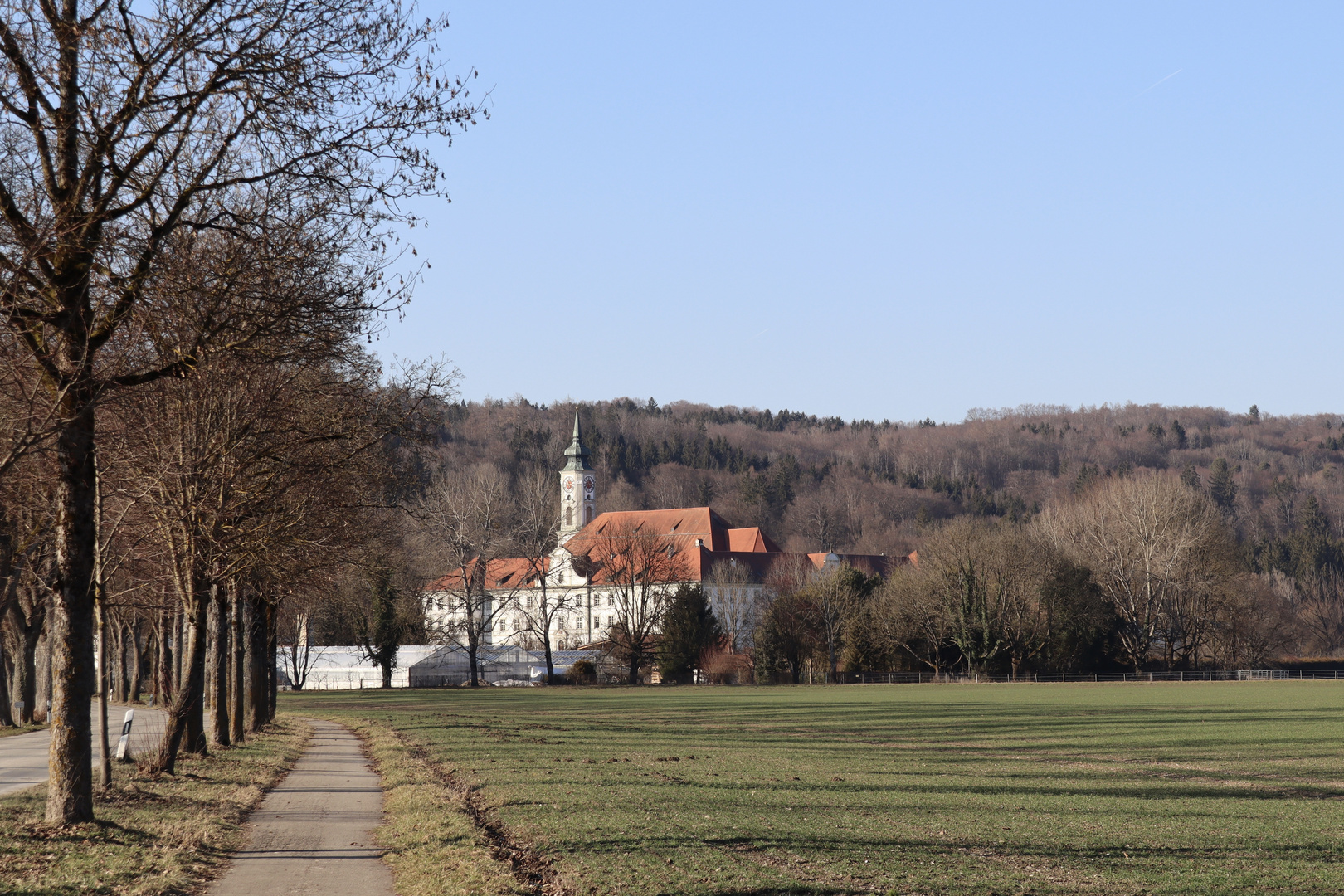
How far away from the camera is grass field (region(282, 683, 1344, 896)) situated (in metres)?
11.7

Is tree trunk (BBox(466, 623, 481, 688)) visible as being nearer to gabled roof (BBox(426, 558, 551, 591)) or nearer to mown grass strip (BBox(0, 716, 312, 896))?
gabled roof (BBox(426, 558, 551, 591))

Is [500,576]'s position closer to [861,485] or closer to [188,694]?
[861,485]

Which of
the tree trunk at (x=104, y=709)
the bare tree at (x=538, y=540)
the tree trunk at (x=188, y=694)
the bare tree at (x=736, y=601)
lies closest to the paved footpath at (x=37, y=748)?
the tree trunk at (x=104, y=709)

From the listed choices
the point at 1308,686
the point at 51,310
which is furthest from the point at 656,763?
the point at 1308,686

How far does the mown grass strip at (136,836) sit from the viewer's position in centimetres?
1102

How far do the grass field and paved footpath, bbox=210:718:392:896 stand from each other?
1.76 metres

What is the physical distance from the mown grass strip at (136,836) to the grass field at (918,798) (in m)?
3.47

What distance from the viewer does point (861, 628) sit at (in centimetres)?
8681

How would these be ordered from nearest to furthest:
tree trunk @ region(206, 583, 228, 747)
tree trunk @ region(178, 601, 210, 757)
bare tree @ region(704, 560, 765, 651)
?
tree trunk @ region(178, 601, 210, 757)
tree trunk @ region(206, 583, 228, 747)
bare tree @ region(704, 560, 765, 651)

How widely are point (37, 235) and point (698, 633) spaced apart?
3177 inches

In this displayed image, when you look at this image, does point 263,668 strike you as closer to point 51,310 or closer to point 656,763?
point 656,763

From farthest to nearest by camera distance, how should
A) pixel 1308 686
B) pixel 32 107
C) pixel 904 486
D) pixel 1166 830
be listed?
pixel 904 486 < pixel 1308 686 < pixel 1166 830 < pixel 32 107

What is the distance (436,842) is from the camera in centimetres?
1329

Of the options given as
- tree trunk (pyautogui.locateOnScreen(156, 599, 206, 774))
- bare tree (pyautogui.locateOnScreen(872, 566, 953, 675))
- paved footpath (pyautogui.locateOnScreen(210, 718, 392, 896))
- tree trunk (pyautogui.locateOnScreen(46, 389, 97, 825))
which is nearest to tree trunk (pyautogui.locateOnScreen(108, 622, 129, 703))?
tree trunk (pyautogui.locateOnScreen(156, 599, 206, 774))
